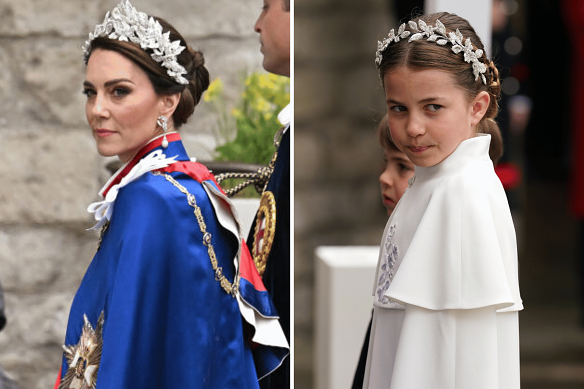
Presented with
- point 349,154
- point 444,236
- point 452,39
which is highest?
point 349,154

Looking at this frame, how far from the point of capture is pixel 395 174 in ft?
6.29

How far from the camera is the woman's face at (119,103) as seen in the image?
64.3 inches

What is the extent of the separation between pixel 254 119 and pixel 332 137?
8.09 ft

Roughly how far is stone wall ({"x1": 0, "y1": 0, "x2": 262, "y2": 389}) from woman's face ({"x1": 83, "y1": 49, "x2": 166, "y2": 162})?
0.44ft

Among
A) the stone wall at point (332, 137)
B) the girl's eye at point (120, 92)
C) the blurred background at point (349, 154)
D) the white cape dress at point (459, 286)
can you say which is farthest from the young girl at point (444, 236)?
Result: the stone wall at point (332, 137)

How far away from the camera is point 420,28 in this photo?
1.52 metres

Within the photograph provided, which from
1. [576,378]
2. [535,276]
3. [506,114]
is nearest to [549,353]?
[576,378]

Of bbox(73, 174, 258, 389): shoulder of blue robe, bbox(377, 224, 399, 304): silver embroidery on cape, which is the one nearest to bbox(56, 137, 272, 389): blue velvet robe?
bbox(73, 174, 258, 389): shoulder of blue robe

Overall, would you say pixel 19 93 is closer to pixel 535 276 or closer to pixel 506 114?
pixel 506 114

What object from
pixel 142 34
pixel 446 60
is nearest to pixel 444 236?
pixel 446 60

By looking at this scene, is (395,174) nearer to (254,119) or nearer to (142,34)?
(254,119)

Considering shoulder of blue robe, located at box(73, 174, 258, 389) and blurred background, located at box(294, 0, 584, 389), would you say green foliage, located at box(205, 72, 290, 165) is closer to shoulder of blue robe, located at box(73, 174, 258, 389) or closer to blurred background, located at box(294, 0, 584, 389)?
shoulder of blue robe, located at box(73, 174, 258, 389)

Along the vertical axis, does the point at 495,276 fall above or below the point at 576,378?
above

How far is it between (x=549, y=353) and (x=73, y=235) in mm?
3667
